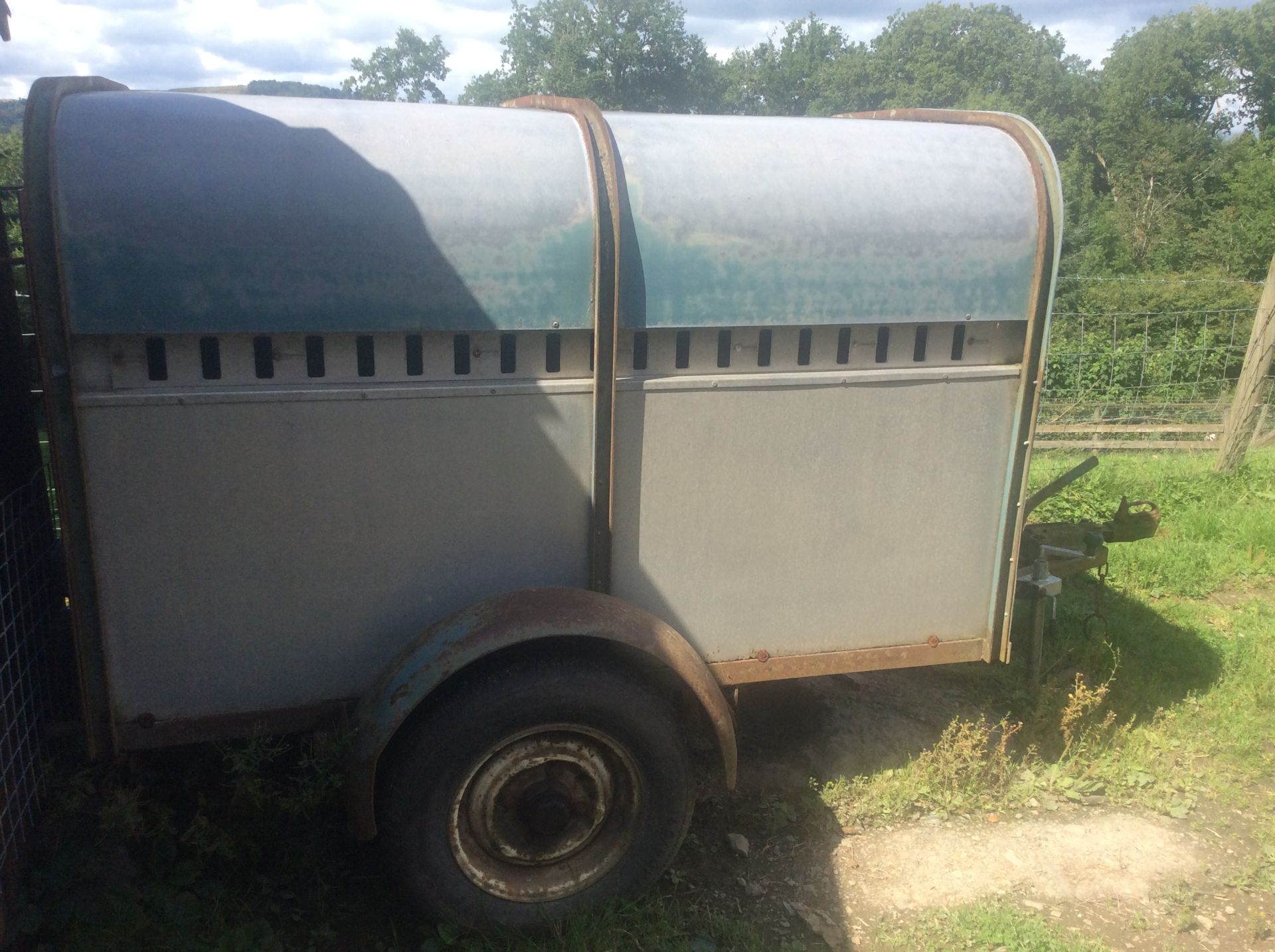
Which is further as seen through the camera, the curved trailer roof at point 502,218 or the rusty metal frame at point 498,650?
the rusty metal frame at point 498,650

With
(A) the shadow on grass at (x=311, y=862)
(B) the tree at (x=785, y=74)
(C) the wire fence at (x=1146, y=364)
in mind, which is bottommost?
(C) the wire fence at (x=1146, y=364)

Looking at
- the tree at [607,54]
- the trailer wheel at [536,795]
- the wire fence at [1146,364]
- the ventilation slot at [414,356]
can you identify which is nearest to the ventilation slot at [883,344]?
the trailer wheel at [536,795]

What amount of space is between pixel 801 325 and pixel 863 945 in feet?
6.97

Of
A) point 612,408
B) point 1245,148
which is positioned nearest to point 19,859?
point 612,408

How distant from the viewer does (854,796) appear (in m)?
3.98

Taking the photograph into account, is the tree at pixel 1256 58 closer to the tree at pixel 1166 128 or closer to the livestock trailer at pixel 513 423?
the tree at pixel 1166 128

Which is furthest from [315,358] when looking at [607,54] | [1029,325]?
[607,54]

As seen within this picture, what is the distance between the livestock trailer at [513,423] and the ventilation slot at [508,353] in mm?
18

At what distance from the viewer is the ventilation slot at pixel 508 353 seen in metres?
2.98

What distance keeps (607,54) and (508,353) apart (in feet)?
176

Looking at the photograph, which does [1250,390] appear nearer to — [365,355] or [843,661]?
[843,661]

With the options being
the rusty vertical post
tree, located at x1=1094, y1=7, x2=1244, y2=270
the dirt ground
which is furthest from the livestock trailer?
tree, located at x1=1094, y1=7, x2=1244, y2=270

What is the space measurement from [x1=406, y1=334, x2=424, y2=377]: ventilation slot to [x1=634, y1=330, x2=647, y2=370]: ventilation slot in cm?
68

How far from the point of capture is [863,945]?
3260mm
